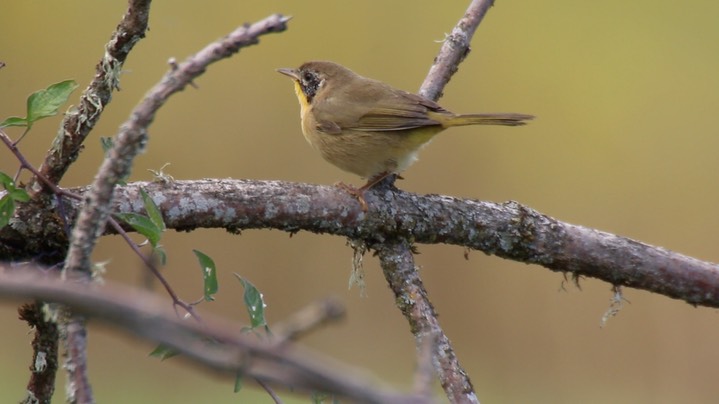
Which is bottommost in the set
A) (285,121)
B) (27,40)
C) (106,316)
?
(106,316)

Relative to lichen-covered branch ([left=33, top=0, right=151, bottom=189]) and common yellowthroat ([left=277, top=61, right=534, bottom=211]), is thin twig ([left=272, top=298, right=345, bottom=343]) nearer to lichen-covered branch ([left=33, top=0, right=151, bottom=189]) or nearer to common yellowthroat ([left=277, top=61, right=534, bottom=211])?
lichen-covered branch ([left=33, top=0, right=151, bottom=189])

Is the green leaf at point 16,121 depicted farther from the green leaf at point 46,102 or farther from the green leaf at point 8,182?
the green leaf at point 8,182

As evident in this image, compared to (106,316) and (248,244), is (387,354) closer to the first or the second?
(248,244)

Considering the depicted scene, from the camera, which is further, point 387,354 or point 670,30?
point 670,30

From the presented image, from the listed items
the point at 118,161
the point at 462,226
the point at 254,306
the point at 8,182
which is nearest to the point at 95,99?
the point at 8,182

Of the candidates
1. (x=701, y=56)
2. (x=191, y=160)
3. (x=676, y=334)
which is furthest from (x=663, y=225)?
(x=191, y=160)

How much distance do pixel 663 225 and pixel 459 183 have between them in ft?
5.92

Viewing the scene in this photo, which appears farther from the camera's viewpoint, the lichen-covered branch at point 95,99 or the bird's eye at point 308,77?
the bird's eye at point 308,77

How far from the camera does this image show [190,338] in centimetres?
88

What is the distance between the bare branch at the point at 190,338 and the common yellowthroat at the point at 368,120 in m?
2.79

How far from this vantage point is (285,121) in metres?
7.30

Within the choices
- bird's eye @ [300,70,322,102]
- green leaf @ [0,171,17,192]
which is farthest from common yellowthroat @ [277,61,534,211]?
green leaf @ [0,171,17,192]

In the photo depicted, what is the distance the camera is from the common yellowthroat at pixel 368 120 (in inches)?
161

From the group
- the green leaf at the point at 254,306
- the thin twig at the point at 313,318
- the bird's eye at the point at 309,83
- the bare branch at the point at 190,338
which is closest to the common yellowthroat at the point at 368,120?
the bird's eye at the point at 309,83
